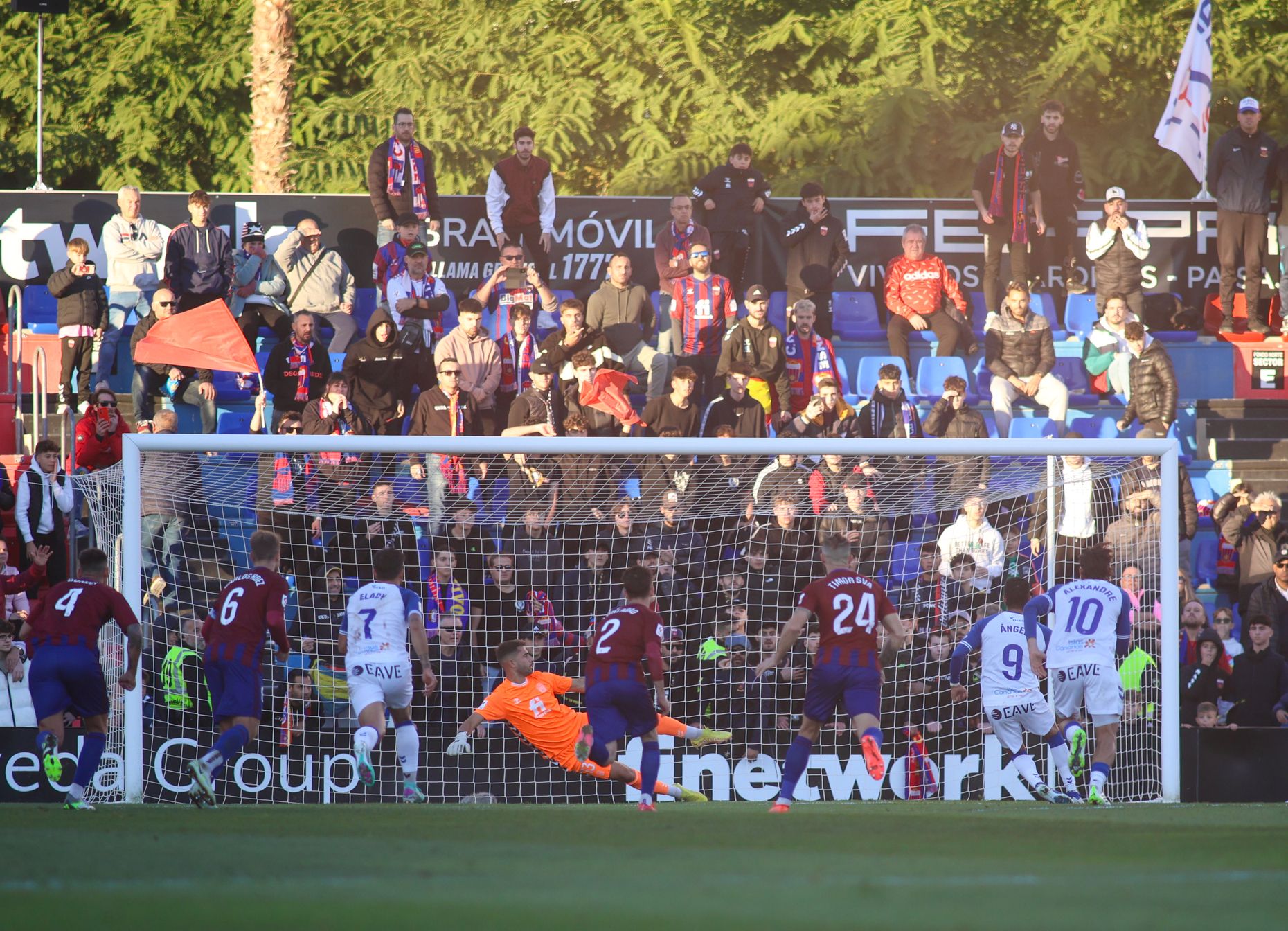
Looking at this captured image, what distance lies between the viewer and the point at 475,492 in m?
11.8

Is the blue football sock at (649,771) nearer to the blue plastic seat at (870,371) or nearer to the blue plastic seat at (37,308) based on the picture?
the blue plastic seat at (870,371)

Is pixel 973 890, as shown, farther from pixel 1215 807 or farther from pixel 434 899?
pixel 1215 807

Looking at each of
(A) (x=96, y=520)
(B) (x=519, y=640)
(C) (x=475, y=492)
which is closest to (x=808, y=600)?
(B) (x=519, y=640)

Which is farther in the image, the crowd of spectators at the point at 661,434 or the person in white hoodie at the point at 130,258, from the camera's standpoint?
the person in white hoodie at the point at 130,258

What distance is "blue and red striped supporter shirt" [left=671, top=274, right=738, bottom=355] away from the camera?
13938 millimetres

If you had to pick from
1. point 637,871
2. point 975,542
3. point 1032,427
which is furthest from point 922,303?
point 637,871

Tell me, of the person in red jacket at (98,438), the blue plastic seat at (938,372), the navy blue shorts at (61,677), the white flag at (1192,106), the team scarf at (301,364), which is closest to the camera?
Answer: the navy blue shorts at (61,677)

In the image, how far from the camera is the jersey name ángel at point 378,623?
976 centimetres

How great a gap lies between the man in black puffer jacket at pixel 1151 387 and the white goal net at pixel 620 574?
6.74 feet

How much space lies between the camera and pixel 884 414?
13117 millimetres

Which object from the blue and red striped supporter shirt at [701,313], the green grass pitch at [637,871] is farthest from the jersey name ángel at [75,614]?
the blue and red striped supporter shirt at [701,313]

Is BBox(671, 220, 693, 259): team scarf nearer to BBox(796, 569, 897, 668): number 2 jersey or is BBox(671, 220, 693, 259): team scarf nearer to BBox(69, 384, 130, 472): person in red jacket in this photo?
BBox(69, 384, 130, 472): person in red jacket

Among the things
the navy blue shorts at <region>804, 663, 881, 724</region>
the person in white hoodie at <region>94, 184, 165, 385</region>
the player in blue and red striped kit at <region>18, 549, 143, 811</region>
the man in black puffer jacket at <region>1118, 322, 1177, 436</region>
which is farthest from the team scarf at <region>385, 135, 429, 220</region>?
the navy blue shorts at <region>804, 663, 881, 724</region>

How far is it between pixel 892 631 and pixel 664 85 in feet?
44.5
